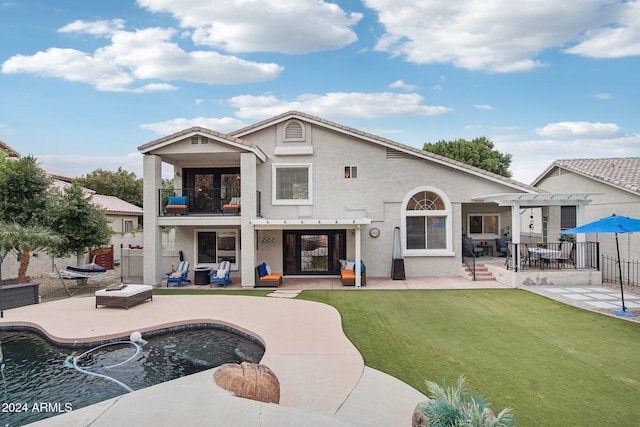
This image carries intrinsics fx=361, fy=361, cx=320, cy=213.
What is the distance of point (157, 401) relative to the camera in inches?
191

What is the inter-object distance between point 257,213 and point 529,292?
449 inches

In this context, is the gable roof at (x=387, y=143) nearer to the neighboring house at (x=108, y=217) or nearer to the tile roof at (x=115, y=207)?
the neighboring house at (x=108, y=217)

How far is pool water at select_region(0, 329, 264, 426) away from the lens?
5.74 meters

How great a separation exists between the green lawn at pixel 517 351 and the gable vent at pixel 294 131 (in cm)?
824

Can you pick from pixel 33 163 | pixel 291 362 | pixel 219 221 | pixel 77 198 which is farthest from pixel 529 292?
pixel 33 163

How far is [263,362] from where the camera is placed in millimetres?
6656

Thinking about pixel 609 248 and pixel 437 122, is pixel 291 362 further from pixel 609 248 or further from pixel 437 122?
pixel 437 122

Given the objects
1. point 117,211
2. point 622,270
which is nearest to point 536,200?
point 622,270

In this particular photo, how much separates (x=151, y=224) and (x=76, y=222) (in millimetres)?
2666

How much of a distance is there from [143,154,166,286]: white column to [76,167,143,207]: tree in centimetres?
3390

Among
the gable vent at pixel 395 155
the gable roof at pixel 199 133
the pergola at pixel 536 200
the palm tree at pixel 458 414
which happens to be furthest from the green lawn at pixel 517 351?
the gable roof at pixel 199 133

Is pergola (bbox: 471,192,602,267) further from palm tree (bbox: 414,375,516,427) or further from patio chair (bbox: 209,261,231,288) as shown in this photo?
palm tree (bbox: 414,375,516,427)

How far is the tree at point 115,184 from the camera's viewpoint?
145 ft

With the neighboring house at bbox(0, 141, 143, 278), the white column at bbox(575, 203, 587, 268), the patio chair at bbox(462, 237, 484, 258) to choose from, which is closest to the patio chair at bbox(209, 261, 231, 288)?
the neighboring house at bbox(0, 141, 143, 278)
